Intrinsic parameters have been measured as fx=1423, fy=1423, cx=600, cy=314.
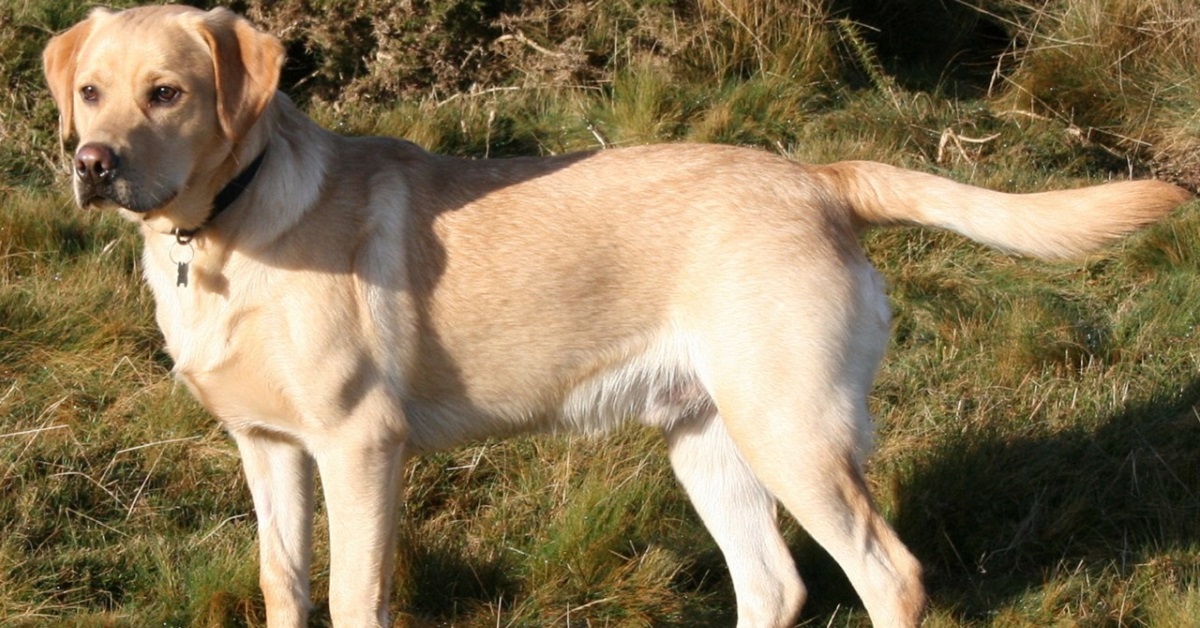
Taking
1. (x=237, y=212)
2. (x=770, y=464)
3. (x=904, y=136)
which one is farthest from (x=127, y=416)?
(x=904, y=136)

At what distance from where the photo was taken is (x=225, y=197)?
151 inches

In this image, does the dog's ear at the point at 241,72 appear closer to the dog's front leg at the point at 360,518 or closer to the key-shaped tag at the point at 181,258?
the key-shaped tag at the point at 181,258

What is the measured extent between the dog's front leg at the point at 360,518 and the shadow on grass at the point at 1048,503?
1780 mm

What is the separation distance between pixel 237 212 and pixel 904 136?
12.8 ft

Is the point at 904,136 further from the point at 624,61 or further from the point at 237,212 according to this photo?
the point at 237,212

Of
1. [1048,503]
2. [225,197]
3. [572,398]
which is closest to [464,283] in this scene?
[572,398]

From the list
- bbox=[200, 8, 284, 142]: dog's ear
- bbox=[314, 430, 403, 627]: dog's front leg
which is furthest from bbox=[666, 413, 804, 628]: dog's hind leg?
bbox=[200, 8, 284, 142]: dog's ear

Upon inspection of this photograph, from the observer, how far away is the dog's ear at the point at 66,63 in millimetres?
3840

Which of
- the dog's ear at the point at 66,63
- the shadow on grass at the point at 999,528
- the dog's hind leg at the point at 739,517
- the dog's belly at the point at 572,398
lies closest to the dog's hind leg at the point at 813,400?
the dog's belly at the point at 572,398

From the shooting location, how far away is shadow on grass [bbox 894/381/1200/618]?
15.2 feet

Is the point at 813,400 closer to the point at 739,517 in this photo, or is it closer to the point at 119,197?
the point at 739,517

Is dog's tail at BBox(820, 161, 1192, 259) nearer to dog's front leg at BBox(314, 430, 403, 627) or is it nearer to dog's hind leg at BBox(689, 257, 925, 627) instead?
dog's hind leg at BBox(689, 257, 925, 627)

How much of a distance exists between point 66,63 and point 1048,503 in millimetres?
3388

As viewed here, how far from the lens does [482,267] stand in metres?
4.03
